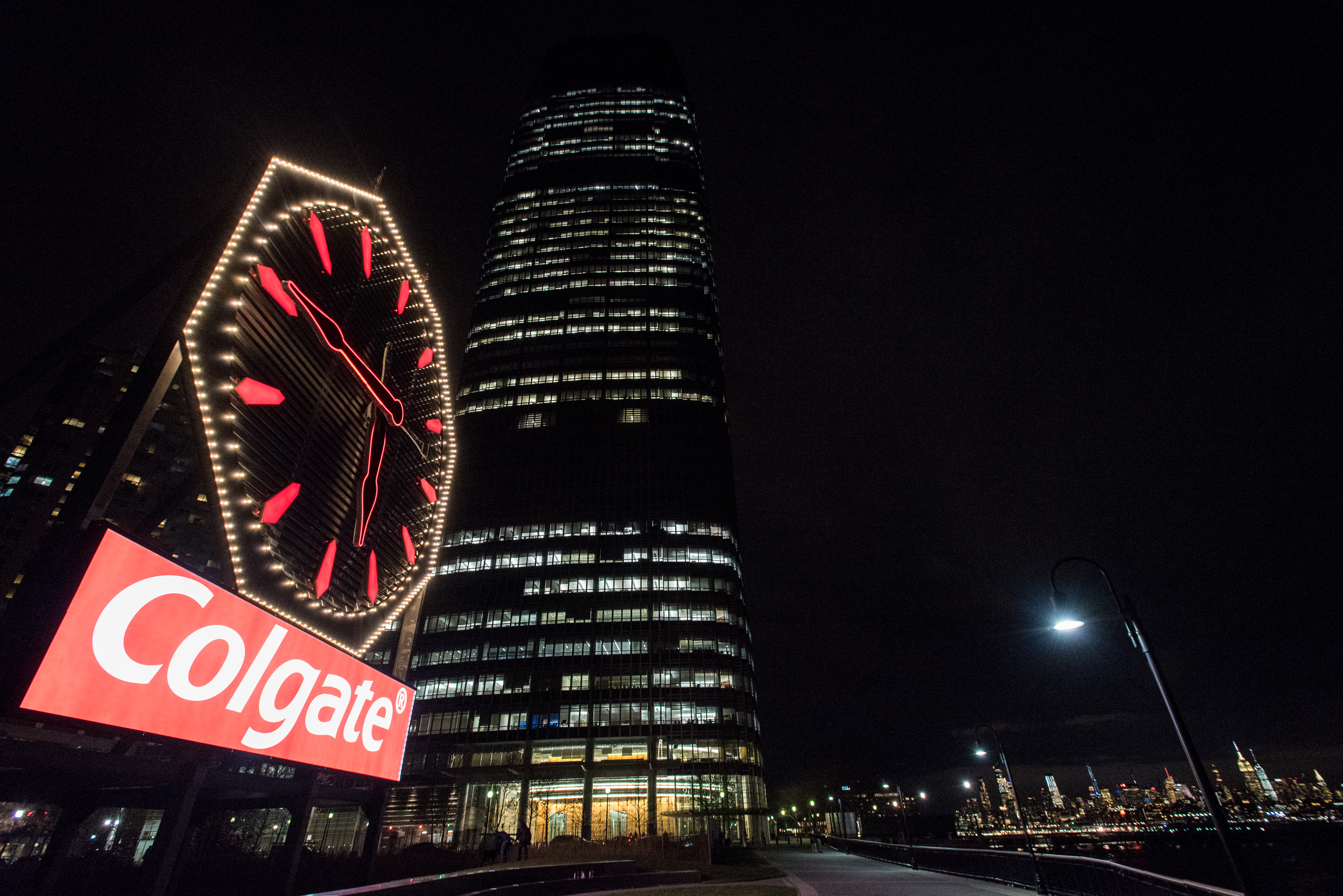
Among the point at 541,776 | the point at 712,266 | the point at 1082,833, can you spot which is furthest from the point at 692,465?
the point at 1082,833

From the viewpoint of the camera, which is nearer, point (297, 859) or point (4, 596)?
point (4, 596)

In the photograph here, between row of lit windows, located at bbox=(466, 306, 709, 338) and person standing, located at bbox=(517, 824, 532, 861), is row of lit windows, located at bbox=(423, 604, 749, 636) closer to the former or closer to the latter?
person standing, located at bbox=(517, 824, 532, 861)

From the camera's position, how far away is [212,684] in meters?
6.48

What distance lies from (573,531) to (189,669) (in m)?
79.1

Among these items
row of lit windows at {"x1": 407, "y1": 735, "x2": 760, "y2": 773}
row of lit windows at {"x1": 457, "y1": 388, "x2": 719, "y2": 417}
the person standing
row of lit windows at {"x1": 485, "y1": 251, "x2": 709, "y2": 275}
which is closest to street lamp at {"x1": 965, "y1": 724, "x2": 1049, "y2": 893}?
the person standing

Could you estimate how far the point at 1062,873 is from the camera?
15797 millimetres

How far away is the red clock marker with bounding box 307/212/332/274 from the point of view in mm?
10047

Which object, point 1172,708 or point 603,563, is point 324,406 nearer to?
point 1172,708

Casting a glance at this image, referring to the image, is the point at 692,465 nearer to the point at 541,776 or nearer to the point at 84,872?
the point at 541,776

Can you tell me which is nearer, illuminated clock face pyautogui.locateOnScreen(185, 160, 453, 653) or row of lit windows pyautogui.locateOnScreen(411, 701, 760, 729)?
illuminated clock face pyautogui.locateOnScreen(185, 160, 453, 653)

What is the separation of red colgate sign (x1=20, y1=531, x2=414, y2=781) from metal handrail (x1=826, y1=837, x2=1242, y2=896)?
13.9 meters

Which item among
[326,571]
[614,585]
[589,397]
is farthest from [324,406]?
[589,397]

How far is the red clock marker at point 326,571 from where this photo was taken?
960 cm

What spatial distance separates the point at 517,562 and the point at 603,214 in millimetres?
82395
